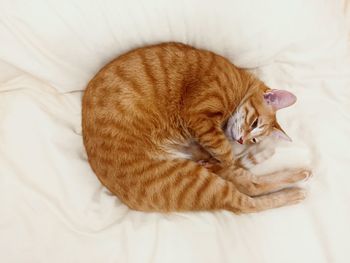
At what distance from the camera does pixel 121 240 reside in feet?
5.48

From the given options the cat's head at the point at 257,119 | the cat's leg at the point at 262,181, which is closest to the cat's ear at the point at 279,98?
the cat's head at the point at 257,119

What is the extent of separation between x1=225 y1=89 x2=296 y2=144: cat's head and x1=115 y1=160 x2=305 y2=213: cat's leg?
290 mm

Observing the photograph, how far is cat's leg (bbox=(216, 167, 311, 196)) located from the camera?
6.04 ft

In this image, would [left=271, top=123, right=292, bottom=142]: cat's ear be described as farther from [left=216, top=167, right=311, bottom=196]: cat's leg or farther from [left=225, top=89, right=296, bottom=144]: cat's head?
[left=216, top=167, right=311, bottom=196]: cat's leg

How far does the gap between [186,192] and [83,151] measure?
582 millimetres

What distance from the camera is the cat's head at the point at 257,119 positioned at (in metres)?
1.86

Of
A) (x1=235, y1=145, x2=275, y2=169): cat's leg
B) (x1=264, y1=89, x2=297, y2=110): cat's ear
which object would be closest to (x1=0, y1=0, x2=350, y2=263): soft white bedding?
(x1=235, y1=145, x2=275, y2=169): cat's leg

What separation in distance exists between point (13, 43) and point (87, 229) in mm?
958

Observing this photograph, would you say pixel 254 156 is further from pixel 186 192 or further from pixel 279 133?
pixel 186 192

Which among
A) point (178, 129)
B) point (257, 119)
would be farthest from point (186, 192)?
point (257, 119)

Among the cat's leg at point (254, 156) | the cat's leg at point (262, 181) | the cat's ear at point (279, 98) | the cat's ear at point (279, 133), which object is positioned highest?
the cat's ear at point (279, 98)

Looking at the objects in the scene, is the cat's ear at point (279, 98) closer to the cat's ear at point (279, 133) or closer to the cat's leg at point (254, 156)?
the cat's ear at point (279, 133)

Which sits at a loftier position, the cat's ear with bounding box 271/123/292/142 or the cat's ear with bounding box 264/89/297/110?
the cat's ear with bounding box 264/89/297/110

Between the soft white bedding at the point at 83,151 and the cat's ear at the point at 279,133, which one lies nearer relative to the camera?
the soft white bedding at the point at 83,151
